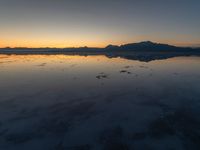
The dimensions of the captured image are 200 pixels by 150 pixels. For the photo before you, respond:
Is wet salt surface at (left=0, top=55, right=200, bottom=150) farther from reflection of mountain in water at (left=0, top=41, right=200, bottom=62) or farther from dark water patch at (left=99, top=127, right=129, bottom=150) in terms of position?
reflection of mountain in water at (left=0, top=41, right=200, bottom=62)

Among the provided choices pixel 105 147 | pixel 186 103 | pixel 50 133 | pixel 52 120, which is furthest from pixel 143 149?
pixel 186 103

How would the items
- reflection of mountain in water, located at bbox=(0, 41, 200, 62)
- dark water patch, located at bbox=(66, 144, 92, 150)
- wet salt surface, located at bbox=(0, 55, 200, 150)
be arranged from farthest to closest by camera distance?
reflection of mountain in water, located at bbox=(0, 41, 200, 62) → wet salt surface, located at bbox=(0, 55, 200, 150) → dark water patch, located at bbox=(66, 144, 92, 150)

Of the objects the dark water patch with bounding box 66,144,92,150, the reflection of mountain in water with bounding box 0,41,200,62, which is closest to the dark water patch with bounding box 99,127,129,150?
the dark water patch with bounding box 66,144,92,150

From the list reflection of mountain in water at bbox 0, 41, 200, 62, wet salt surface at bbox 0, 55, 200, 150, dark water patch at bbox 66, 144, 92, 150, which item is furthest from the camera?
reflection of mountain in water at bbox 0, 41, 200, 62

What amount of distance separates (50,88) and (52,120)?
4810mm

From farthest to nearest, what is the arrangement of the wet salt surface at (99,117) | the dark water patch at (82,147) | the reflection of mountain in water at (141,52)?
the reflection of mountain in water at (141,52), the wet salt surface at (99,117), the dark water patch at (82,147)

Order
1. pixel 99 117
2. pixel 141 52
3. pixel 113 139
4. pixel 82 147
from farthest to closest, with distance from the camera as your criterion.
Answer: pixel 141 52, pixel 99 117, pixel 113 139, pixel 82 147

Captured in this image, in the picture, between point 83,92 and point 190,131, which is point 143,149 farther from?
point 83,92

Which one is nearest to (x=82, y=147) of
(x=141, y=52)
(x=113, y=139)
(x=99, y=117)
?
(x=113, y=139)

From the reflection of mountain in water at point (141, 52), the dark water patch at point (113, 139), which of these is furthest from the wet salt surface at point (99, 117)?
the reflection of mountain in water at point (141, 52)

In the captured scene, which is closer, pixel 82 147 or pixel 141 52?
pixel 82 147

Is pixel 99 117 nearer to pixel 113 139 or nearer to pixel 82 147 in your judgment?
pixel 113 139

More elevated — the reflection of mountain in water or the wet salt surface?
the wet salt surface

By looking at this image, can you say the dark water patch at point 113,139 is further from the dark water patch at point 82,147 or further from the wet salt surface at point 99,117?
the dark water patch at point 82,147
